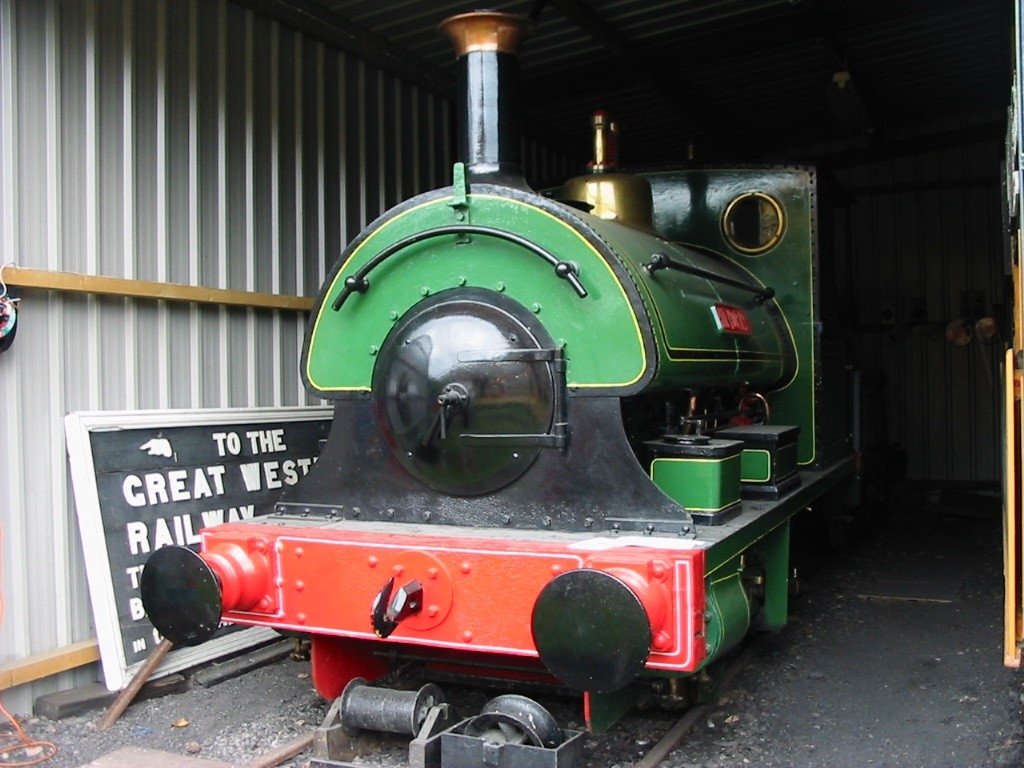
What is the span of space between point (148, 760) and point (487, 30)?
2.77 meters

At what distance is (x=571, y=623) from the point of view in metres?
2.60

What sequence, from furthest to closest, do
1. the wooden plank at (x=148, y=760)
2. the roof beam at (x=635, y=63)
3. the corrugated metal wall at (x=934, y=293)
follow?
the corrugated metal wall at (x=934, y=293), the roof beam at (x=635, y=63), the wooden plank at (x=148, y=760)

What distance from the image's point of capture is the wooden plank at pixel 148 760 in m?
3.29

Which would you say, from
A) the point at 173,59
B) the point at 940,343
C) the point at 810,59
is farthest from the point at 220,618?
A: the point at 940,343

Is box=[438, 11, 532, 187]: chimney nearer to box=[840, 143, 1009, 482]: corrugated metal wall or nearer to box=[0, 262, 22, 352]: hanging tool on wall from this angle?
box=[0, 262, 22, 352]: hanging tool on wall

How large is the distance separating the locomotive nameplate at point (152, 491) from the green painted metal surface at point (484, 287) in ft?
3.28

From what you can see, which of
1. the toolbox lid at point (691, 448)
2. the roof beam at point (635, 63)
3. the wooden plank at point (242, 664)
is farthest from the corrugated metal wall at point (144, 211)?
the toolbox lid at point (691, 448)

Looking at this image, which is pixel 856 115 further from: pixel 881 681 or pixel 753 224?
pixel 881 681

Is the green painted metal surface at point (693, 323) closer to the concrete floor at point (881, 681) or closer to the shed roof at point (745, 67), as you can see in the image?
the concrete floor at point (881, 681)

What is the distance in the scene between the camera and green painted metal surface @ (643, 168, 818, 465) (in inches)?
195

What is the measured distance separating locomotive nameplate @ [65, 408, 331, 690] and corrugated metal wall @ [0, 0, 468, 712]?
16 centimetres

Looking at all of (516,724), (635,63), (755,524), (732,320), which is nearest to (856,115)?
(635,63)

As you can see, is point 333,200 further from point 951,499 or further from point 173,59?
point 951,499

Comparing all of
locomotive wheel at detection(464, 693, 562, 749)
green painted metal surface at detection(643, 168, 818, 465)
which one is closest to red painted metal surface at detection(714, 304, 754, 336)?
green painted metal surface at detection(643, 168, 818, 465)
